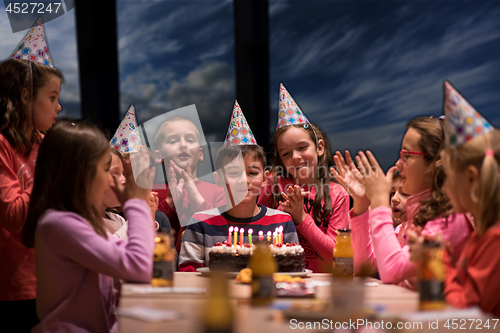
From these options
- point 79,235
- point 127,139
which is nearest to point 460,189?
point 79,235

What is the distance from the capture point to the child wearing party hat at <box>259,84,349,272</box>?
8.34 ft

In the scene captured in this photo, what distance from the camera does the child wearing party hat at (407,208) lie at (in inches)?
64.2

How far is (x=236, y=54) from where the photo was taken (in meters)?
4.13

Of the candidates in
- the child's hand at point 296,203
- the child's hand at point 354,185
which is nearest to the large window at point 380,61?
the child's hand at point 296,203

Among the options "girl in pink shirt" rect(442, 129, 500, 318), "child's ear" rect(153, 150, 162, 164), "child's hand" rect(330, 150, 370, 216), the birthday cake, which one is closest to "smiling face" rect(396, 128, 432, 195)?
"child's hand" rect(330, 150, 370, 216)

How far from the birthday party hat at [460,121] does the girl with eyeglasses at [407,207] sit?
1.21 ft

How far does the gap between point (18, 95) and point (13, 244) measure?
71 centimetres

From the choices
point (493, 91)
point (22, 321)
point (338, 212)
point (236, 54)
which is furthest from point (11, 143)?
point (493, 91)

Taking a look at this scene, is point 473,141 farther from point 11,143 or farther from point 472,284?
point 11,143

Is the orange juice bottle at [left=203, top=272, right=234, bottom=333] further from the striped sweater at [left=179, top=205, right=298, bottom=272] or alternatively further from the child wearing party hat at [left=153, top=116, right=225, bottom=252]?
the child wearing party hat at [left=153, top=116, right=225, bottom=252]

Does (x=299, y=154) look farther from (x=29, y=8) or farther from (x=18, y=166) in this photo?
(x=29, y=8)

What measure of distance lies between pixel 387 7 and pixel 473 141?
11.5 feet

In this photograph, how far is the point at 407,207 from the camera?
1.88m

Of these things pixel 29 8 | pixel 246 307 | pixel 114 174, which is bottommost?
pixel 246 307
